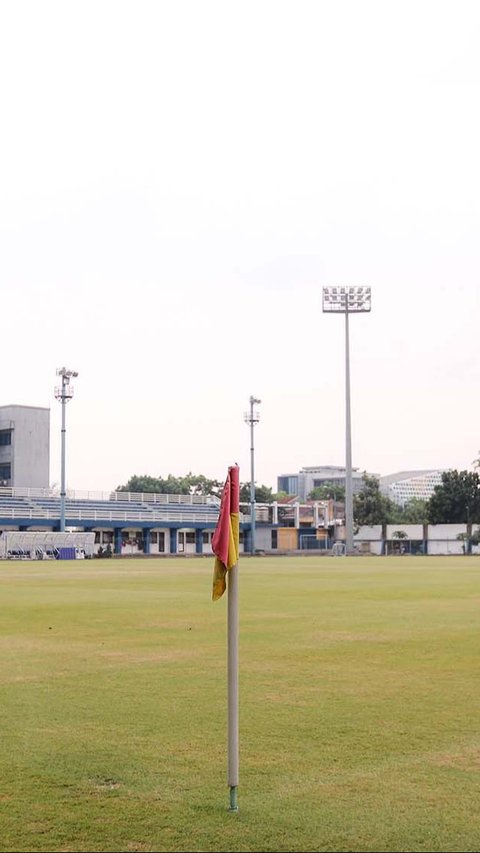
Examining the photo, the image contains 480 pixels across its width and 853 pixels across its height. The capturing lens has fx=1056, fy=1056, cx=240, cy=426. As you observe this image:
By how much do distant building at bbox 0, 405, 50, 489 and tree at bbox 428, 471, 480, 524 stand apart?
47757 mm

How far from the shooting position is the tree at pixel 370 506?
468 feet

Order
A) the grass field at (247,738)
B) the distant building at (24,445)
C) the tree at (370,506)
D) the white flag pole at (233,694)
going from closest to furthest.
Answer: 1. the grass field at (247,738)
2. the white flag pole at (233,694)
3. the distant building at (24,445)
4. the tree at (370,506)

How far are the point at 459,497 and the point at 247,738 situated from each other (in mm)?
122418

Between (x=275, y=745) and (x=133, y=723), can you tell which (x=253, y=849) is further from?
(x=133, y=723)

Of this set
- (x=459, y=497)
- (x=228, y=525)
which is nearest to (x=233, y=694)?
(x=228, y=525)

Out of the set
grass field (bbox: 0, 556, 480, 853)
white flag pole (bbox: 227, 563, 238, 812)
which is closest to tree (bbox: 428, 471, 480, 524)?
grass field (bbox: 0, 556, 480, 853)

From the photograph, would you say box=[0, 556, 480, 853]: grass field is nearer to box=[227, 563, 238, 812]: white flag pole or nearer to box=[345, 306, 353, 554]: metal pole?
box=[227, 563, 238, 812]: white flag pole

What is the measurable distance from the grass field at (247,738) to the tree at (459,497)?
110389 mm

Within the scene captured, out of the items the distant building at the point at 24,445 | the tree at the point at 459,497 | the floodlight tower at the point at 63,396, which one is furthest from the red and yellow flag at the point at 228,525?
the tree at the point at 459,497

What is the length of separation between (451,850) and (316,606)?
20.2 meters

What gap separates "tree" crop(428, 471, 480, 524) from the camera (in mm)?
129375

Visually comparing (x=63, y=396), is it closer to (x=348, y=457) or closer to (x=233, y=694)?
(x=348, y=457)

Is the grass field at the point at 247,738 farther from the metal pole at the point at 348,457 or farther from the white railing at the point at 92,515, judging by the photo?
the metal pole at the point at 348,457

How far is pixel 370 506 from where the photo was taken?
143m
